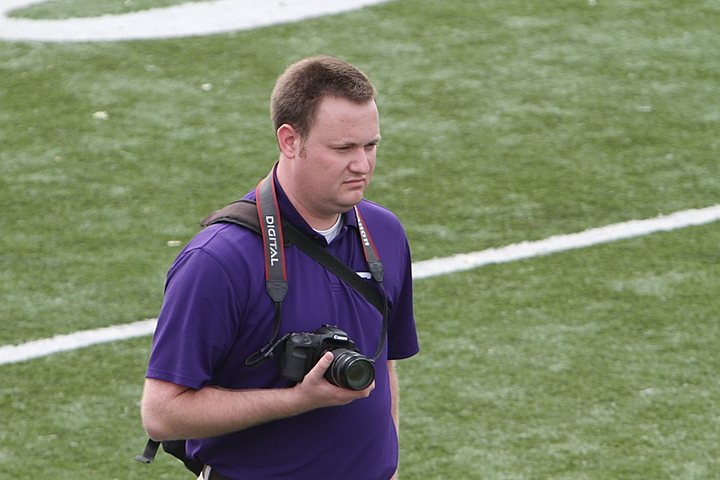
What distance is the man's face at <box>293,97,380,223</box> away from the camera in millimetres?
3625

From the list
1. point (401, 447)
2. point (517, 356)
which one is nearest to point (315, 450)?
point (401, 447)

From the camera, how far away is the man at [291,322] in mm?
3504

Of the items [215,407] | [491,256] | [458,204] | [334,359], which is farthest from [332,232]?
[458,204]

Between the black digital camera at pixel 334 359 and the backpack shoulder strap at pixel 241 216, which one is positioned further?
the backpack shoulder strap at pixel 241 216

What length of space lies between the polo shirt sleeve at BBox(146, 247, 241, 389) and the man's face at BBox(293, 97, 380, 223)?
362mm

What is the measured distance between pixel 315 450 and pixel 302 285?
46 cm

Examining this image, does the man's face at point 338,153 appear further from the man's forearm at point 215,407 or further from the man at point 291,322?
the man's forearm at point 215,407

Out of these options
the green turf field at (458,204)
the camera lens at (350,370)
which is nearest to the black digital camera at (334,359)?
the camera lens at (350,370)

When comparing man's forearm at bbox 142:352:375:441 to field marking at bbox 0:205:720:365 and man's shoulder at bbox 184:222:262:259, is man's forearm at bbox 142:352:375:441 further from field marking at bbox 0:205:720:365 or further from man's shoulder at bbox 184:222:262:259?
field marking at bbox 0:205:720:365

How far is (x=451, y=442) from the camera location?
255 inches

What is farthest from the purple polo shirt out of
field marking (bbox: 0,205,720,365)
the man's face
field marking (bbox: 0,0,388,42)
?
field marking (bbox: 0,0,388,42)

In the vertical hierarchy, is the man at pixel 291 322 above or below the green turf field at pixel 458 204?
above

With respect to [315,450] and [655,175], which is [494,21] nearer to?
[655,175]

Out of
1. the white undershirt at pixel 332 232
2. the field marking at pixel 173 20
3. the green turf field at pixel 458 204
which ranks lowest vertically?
the field marking at pixel 173 20
